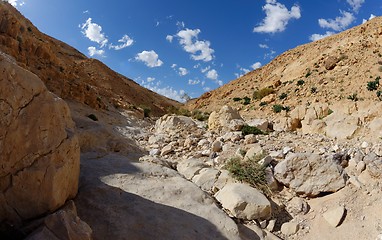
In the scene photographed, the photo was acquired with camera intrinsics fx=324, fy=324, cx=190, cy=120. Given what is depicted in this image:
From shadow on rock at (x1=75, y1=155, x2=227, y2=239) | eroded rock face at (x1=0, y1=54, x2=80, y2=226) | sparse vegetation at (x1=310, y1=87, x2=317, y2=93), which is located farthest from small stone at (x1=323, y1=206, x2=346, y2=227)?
sparse vegetation at (x1=310, y1=87, x2=317, y2=93)

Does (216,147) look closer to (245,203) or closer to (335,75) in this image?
(245,203)

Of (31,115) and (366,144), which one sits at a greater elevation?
(366,144)

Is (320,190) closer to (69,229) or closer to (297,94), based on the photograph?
(69,229)

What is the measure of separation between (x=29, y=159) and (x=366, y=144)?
22.7ft

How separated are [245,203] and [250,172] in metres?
1.30

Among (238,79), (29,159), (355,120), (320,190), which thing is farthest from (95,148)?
(238,79)

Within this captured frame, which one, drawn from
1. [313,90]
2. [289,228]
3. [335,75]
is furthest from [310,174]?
[335,75]

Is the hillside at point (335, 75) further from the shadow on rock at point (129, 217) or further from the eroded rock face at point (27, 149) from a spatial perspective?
the eroded rock face at point (27, 149)

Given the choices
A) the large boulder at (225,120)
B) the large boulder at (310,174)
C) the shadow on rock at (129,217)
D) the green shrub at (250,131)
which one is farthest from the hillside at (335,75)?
the shadow on rock at (129,217)

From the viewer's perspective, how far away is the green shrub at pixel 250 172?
6.74m

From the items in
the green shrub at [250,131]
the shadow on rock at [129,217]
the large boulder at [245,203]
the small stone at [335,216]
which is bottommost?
the shadow on rock at [129,217]

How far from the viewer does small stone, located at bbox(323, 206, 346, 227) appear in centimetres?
570

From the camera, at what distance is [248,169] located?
22.8 feet

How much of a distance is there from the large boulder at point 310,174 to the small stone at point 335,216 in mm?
574
